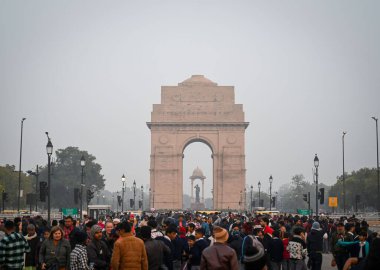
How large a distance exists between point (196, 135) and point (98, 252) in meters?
75.0

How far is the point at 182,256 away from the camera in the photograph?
15.1 m

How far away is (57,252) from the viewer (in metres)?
12.9

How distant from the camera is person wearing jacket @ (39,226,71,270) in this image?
12.9 metres

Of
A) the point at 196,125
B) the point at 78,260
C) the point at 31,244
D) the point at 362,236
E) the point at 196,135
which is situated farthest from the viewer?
the point at 196,135

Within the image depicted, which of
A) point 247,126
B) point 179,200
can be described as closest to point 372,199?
point 247,126

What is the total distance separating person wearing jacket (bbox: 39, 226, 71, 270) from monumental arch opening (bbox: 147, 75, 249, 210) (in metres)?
73.9

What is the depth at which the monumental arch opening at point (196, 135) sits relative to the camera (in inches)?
3435

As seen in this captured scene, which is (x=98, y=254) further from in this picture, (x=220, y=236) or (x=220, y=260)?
(x=220, y=260)

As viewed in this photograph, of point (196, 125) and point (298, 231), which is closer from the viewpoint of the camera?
point (298, 231)

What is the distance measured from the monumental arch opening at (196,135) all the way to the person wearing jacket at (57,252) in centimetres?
7390

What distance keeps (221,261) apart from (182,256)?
17.1 ft

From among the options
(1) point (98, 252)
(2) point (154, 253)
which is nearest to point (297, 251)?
(2) point (154, 253)

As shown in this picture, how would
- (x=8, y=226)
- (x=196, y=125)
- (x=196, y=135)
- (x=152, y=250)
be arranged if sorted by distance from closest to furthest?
1. (x=152, y=250)
2. (x=8, y=226)
3. (x=196, y=125)
4. (x=196, y=135)

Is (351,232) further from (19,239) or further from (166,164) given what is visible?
(166,164)
